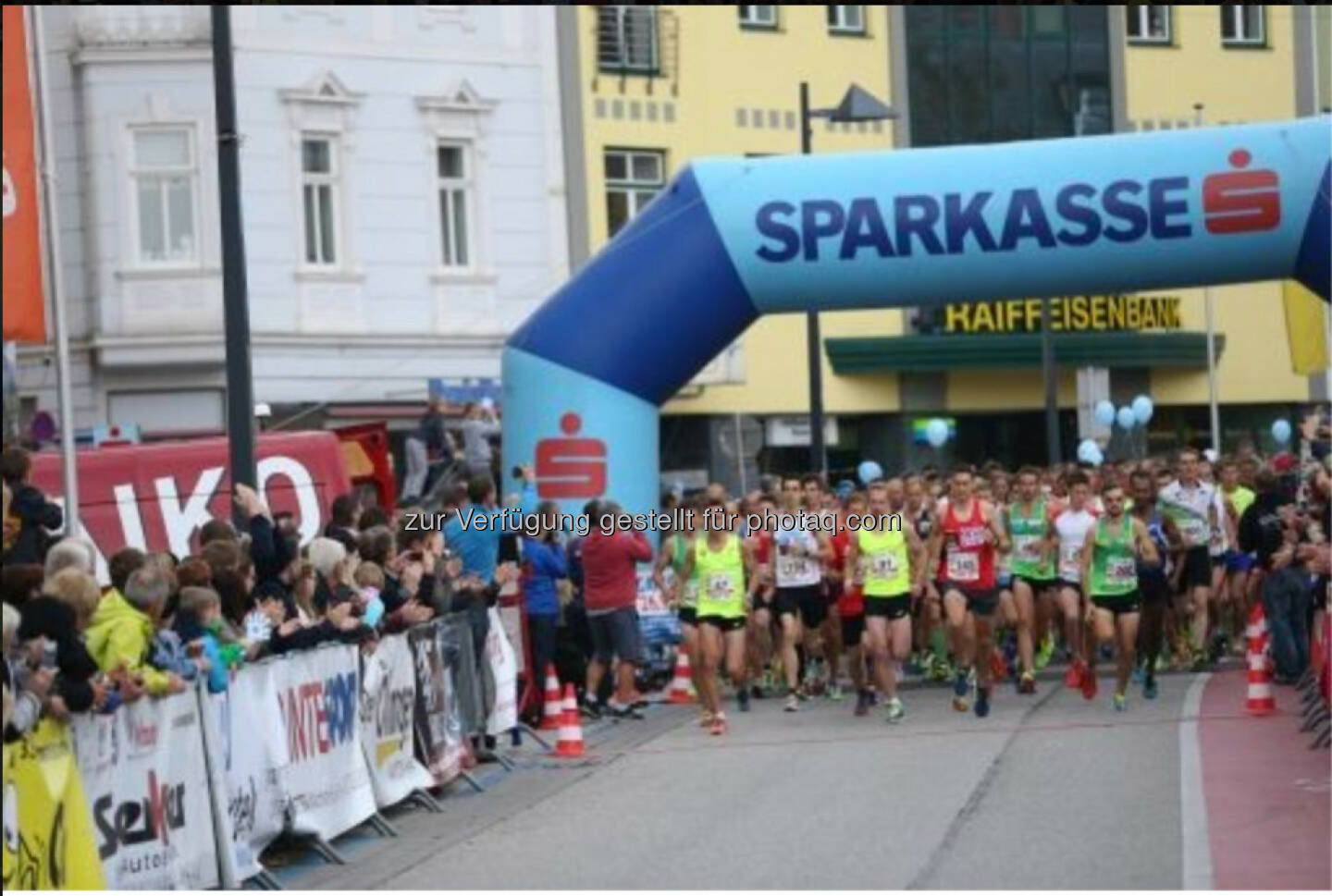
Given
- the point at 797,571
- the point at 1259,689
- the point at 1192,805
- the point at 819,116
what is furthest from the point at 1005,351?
the point at 1192,805

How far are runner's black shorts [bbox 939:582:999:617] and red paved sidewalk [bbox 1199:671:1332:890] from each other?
1.60 metres

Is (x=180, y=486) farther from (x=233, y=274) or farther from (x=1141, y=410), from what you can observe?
(x=1141, y=410)

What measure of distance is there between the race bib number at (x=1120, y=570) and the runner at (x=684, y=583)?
2.87 meters

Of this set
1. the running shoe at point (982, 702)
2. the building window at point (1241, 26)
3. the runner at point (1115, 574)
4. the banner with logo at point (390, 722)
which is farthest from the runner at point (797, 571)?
the building window at point (1241, 26)

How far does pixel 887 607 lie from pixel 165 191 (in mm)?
16122

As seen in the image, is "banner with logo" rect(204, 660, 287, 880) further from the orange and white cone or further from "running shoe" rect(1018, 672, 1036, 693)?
"running shoe" rect(1018, 672, 1036, 693)

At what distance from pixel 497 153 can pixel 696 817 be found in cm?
2432

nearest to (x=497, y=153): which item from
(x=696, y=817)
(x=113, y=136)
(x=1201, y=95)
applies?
(x=113, y=136)

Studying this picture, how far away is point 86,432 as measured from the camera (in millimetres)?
33719

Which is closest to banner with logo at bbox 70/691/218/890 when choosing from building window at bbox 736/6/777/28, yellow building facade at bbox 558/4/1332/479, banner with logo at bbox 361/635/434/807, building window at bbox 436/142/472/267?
banner with logo at bbox 361/635/434/807

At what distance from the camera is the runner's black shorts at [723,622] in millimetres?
22594

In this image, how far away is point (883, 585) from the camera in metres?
22.9

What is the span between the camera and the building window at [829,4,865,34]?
44844 mm

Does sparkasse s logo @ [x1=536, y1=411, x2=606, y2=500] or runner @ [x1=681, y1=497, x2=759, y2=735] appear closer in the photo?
runner @ [x1=681, y1=497, x2=759, y2=735]
